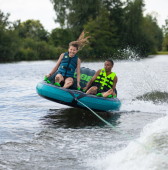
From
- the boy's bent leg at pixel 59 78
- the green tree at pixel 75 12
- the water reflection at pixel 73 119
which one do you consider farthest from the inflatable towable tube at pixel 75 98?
the green tree at pixel 75 12

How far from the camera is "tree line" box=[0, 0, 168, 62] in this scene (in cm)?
3372

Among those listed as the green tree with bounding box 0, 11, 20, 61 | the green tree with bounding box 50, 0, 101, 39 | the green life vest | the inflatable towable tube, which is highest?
the green tree with bounding box 50, 0, 101, 39

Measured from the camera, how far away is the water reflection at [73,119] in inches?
182

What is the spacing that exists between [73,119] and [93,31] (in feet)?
108

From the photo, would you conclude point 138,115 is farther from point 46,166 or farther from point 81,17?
point 81,17

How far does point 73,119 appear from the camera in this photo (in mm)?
5023

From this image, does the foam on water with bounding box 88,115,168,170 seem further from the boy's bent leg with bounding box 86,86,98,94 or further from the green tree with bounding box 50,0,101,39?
the green tree with bounding box 50,0,101,39

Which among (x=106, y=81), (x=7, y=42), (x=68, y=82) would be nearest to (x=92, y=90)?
(x=106, y=81)

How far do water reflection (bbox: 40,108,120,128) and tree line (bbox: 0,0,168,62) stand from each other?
27833mm

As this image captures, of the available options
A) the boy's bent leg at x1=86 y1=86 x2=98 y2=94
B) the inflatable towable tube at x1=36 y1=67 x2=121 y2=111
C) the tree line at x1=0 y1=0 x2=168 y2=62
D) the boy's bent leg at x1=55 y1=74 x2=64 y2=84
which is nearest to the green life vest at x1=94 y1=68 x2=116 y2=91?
the boy's bent leg at x1=86 y1=86 x2=98 y2=94

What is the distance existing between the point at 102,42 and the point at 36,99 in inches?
1194

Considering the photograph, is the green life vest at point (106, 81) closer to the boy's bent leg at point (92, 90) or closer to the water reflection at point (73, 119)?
the boy's bent leg at point (92, 90)

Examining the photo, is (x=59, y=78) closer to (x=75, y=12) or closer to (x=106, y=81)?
(x=106, y=81)

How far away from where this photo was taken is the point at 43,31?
152 feet
